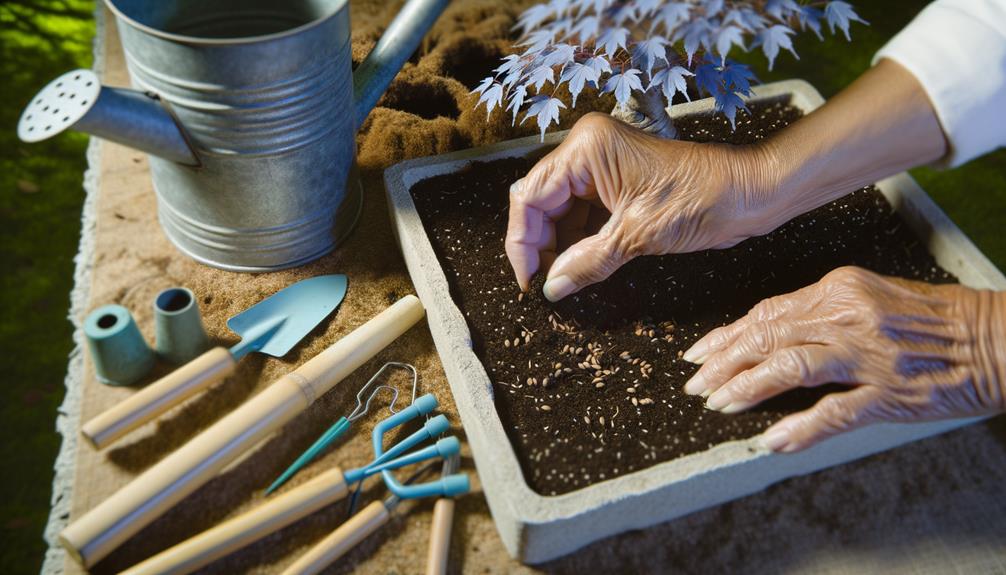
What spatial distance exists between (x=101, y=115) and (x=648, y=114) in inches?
39.4

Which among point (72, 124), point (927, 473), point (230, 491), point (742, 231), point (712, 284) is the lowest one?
point (927, 473)

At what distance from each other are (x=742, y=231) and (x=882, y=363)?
349mm

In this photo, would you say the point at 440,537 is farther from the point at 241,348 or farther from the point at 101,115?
the point at 101,115

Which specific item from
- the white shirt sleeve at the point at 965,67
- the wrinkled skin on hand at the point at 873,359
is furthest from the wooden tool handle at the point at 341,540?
the white shirt sleeve at the point at 965,67

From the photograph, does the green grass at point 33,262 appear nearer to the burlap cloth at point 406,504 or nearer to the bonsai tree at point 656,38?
the burlap cloth at point 406,504

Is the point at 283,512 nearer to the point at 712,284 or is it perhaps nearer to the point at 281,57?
the point at 281,57

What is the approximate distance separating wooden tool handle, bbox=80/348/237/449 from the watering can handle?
1.95 feet

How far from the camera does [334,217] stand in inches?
62.9

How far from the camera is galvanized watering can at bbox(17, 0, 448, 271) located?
A: 4.04ft

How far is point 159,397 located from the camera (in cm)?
124

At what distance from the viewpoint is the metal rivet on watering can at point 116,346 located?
1.27m

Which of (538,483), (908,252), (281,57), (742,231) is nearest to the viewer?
(538,483)

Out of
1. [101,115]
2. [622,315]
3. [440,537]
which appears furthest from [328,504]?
[101,115]

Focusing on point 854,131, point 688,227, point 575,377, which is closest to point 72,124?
point 575,377
